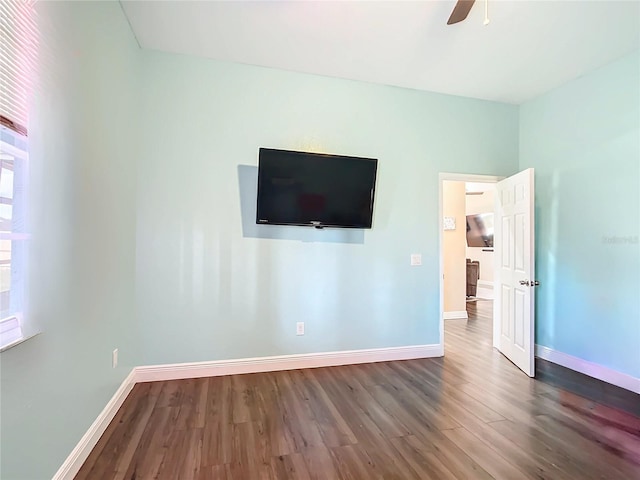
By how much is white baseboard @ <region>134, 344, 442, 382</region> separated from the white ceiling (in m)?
2.86

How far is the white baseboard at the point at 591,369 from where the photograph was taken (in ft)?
9.25

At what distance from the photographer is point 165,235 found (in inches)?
116

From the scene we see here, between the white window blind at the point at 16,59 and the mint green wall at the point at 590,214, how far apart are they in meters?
4.22

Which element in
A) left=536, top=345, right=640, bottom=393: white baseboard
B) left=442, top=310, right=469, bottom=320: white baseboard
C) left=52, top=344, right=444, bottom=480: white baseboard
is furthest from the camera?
left=442, top=310, right=469, bottom=320: white baseboard

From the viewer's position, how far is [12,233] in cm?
123

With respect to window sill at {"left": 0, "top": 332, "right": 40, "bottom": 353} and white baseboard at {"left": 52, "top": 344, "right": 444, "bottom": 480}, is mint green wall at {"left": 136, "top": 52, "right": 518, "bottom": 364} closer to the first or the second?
white baseboard at {"left": 52, "top": 344, "right": 444, "bottom": 480}

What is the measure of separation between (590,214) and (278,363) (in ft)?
11.1

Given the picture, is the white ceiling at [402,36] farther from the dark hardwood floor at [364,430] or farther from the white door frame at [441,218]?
the dark hardwood floor at [364,430]

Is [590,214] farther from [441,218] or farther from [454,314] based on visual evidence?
[454,314]

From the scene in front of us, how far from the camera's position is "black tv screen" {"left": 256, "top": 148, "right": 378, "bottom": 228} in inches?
117

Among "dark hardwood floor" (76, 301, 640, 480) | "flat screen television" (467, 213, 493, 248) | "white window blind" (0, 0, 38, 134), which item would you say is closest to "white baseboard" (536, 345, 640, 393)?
"dark hardwood floor" (76, 301, 640, 480)

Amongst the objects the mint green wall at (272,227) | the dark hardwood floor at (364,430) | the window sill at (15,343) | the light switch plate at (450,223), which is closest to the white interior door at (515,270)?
the dark hardwood floor at (364,430)

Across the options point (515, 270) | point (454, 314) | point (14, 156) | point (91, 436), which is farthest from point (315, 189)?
point (454, 314)

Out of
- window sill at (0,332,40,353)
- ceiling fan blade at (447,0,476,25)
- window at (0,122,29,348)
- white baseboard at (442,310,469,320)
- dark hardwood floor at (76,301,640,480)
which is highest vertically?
ceiling fan blade at (447,0,476,25)
